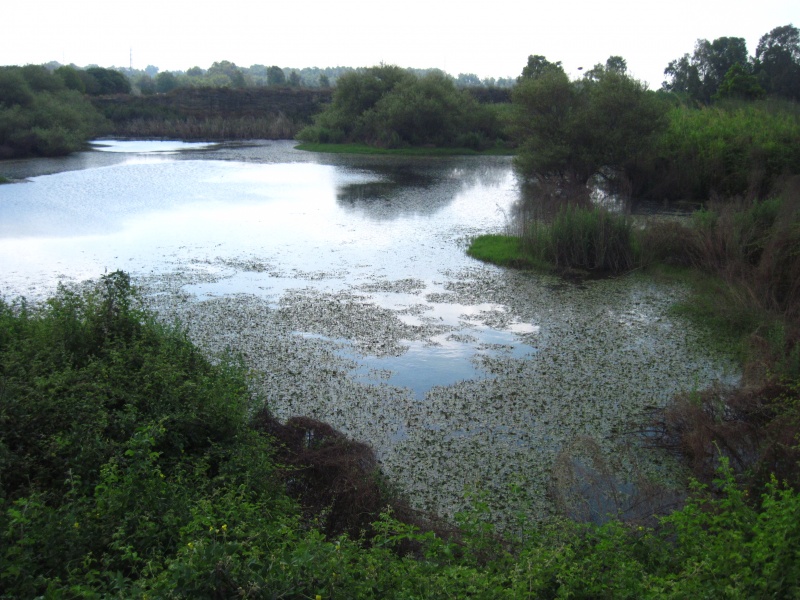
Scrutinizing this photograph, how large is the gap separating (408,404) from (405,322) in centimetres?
216

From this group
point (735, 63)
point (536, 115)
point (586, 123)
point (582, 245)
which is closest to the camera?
point (582, 245)

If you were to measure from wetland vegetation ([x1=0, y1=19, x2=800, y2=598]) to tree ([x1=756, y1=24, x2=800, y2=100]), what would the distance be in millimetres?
18721

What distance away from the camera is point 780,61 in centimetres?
3444

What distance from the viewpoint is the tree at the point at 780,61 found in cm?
3108

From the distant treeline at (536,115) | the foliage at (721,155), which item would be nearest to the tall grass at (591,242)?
the distant treeline at (536,115)

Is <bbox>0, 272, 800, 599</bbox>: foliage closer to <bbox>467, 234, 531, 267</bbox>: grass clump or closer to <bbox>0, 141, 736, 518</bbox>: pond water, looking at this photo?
<bbox>0, 141, 736, 518</bbox>: pond water

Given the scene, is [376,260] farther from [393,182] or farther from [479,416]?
[393,182]

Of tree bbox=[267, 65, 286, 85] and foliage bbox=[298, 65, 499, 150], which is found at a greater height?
tree bbox=[267, 65, 286, 85]

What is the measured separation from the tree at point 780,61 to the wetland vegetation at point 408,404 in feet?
61.4

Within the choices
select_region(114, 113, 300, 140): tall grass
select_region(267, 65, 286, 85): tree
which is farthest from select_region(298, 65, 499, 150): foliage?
select_region(267, 65, 286, 85): tree

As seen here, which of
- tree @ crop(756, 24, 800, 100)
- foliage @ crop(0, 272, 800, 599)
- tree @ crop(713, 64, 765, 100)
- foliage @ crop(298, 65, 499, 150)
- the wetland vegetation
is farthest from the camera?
tree @ crop(756, 24, 800, 100)

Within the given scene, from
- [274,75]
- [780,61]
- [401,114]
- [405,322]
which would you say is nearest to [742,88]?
[780,61]

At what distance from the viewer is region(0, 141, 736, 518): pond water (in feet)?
16.6

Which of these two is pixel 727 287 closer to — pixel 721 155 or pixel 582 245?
pixel 582 245
